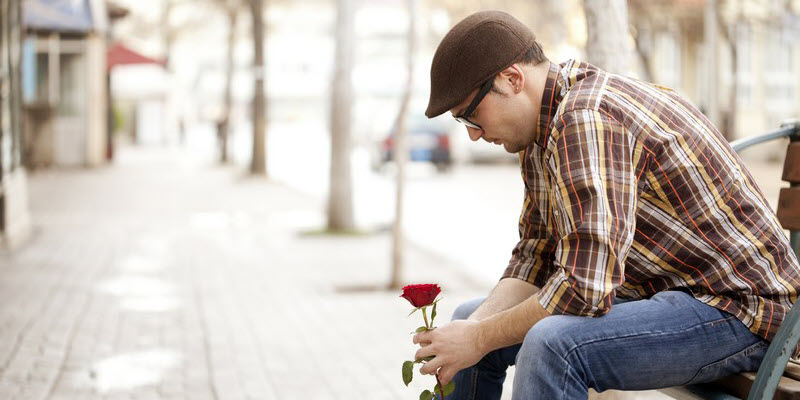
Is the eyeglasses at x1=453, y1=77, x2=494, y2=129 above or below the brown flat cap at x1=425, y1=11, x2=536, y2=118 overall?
below

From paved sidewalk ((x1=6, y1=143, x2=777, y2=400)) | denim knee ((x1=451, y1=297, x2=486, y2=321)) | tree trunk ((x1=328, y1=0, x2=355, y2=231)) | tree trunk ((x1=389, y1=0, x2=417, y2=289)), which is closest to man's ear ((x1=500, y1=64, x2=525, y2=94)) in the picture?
denim knee ((x1=451, y1=297, x2=486, y2=321))

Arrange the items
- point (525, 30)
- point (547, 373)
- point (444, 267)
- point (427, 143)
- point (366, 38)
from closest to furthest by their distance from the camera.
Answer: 1. point (547, 373)
2. point (525, 30)
3. point (444, 267)
4. point (427, 143)
5. point (366, 38)

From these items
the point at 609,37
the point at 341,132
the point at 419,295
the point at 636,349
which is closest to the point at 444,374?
the point at 419,295

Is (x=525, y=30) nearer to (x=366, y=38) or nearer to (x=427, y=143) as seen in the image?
(x=427, y=143)

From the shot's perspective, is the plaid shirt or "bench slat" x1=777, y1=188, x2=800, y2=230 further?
"bench slat" x1=777, y1=188, x2=800, y2=230

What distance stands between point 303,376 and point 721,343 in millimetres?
3151

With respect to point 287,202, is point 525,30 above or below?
above

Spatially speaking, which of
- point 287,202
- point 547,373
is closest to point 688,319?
point 547,373

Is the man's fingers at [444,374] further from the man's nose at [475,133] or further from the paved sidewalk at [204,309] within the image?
the paved sidewalk at [204,309]

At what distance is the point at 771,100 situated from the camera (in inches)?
1467

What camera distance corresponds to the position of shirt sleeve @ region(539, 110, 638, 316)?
8.39 feet

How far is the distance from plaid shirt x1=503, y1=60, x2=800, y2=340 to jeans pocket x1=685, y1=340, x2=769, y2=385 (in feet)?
0.16

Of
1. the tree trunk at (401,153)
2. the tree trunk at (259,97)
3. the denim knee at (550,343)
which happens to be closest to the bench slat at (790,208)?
the denim knee at (550,343)

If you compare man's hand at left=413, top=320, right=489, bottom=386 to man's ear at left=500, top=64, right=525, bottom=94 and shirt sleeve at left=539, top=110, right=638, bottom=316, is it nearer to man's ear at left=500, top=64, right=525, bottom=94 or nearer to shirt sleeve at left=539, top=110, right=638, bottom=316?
shirt sleeve at left=539, top=110, right=638, bottom=316
